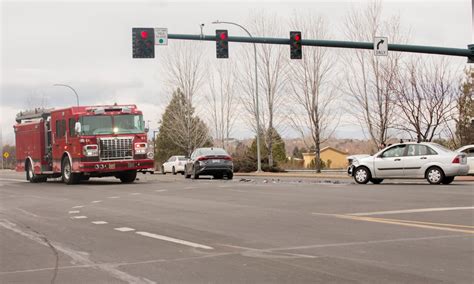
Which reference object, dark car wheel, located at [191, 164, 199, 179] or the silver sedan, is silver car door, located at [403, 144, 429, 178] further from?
dark car wheel, located at [191, 164, 199, 179]

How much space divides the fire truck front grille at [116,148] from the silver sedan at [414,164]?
29.8 ft

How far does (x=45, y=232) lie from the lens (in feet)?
32.8

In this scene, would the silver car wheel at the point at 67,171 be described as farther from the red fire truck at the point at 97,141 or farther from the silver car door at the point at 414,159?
the silver car door at the point at 414,159

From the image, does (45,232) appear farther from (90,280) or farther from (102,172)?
(102,172)

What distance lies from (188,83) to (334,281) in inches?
1825

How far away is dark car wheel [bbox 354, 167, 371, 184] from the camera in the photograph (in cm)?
2112

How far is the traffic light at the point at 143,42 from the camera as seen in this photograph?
2239cm

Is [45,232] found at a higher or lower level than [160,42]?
lower

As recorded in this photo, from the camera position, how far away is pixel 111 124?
2378cm

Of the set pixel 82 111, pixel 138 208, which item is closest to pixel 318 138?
pixel 82 111

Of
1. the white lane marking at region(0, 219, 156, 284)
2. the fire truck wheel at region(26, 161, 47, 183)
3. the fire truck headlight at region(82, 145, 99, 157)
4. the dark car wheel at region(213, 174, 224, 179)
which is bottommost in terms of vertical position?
the white lane marking at region(0, 219, 156, 284)

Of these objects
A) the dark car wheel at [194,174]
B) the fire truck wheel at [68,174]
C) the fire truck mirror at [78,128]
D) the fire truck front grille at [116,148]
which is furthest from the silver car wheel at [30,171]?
the dark car wheel at [194,174]

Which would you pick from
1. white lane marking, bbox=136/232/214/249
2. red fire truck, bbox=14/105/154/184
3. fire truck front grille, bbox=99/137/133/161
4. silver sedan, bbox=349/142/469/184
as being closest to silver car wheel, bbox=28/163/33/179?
red fire truck, bbox=14/105/154/184

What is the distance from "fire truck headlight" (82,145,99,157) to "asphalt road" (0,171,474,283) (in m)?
8.22
